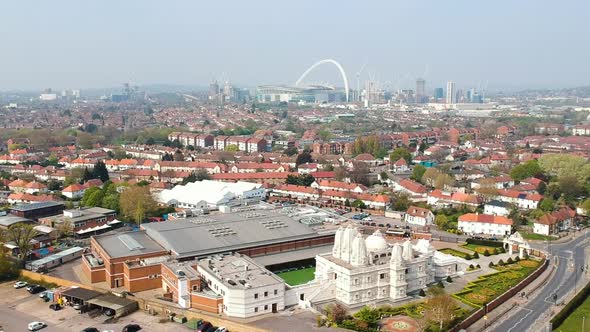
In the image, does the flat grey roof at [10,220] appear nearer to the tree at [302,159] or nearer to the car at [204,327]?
the car at [204,327]

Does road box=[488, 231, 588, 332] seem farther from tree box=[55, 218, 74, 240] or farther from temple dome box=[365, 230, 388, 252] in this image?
tree box=[55, 218, 74, 240]

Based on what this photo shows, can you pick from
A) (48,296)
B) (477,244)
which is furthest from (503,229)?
(48,296)

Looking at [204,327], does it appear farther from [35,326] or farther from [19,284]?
[19,284]

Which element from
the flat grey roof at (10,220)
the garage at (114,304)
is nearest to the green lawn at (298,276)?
the garage at (114,304)

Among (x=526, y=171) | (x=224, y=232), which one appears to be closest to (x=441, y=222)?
(x=224, y=232)

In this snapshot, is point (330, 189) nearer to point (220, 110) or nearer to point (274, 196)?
point (274, 196)

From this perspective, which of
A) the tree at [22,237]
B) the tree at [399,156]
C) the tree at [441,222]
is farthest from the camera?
the tree at [399,156]
